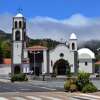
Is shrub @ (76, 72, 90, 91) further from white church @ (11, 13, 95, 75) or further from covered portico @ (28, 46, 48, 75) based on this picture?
covered portico @ (28, 46, 48, 75)

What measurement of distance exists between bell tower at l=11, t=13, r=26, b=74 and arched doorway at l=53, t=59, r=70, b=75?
9.92m

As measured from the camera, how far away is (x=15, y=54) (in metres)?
117

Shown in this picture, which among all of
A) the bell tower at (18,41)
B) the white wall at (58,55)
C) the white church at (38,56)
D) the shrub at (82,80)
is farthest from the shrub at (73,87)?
the white wall at (58,55)

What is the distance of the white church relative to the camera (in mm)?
116500

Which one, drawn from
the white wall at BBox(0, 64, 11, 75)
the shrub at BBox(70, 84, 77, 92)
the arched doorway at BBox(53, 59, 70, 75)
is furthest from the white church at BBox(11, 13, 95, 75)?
the shrub at BBox(70, 84, 77, 92)

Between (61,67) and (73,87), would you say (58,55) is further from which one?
(73,87)

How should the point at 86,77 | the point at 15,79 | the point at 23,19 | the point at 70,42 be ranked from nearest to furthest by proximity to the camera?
the point at 86,77, the point at 15,79, the point at 23,19, the point at 70,42

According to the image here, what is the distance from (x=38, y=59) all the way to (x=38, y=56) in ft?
3.44

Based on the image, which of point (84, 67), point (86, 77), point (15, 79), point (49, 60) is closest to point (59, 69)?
point (49, 60)

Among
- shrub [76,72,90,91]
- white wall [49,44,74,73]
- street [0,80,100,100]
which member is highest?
white wall [49,44,74,73]

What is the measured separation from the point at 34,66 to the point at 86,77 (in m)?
83.0

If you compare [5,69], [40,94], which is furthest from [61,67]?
[40,94]

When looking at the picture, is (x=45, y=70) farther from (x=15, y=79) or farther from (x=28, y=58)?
(x=15, y=79)

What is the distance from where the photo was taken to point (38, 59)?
120 m
